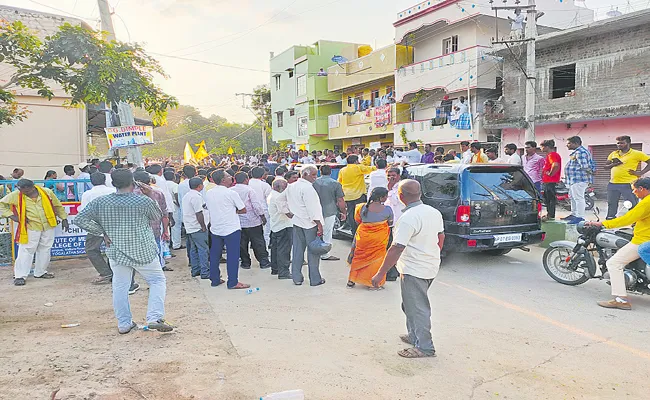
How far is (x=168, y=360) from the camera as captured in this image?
13.5 ft

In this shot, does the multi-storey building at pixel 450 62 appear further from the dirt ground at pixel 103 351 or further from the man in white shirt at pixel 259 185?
the dirt ground at pixel 103 351

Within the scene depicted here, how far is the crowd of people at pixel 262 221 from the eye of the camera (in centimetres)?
409

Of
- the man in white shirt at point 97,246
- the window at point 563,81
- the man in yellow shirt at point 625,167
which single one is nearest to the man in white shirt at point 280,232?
the man in white shirt at point 97,246

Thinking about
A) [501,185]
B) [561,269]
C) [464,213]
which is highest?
[501,185]

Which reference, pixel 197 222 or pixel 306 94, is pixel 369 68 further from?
pixel 197 222

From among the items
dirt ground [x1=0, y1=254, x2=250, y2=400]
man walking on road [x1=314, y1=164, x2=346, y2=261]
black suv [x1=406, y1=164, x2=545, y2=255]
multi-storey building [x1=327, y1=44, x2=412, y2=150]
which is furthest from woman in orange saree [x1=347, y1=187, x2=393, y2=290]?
multi-storey building [x1=327, y1=44, x2=412, y2=150]

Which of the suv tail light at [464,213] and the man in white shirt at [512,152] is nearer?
the suv tail light at [464,213]

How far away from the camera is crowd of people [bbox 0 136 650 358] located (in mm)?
4090

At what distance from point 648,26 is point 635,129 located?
10.7 feet

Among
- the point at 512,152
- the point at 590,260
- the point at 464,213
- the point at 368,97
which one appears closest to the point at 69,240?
the point at 464,213

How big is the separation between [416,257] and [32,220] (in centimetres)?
601

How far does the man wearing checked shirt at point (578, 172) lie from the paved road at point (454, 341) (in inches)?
120

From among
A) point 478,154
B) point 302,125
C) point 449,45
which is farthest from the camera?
point 302,125

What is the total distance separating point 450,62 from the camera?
837 inches
